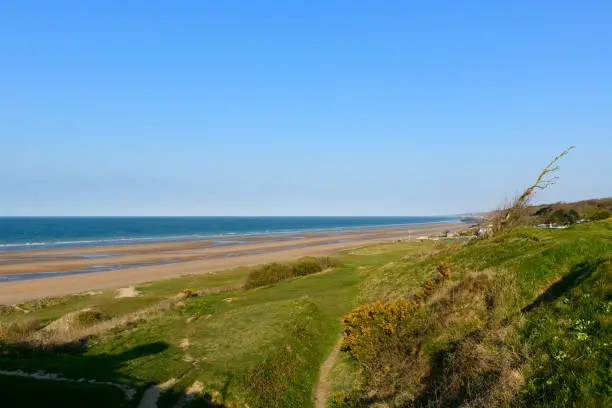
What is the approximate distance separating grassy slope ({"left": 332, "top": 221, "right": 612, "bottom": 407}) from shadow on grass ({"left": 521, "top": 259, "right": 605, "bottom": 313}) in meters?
0.05

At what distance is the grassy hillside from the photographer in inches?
349

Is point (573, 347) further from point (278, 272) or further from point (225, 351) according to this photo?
point (278, 272)

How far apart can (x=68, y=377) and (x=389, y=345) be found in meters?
10.5

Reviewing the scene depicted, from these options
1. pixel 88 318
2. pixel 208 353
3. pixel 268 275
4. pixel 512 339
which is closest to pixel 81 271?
pixel 88 318

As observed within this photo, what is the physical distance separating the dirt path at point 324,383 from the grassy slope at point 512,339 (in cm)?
39

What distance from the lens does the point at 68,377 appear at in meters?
12.8

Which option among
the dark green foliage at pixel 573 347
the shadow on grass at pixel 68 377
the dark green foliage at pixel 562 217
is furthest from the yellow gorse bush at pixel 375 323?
the dark green foliage at pixel 562 217

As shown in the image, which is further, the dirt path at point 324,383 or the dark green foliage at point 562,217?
the dark green foliage at point 562,217

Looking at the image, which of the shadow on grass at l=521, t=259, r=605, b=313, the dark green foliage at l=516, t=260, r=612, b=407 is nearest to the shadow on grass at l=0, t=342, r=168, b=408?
→ the dark green foliage at l=516, t=260, r=612, b=407

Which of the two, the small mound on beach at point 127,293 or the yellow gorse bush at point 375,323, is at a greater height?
the yellow gorse bush at point 375,323

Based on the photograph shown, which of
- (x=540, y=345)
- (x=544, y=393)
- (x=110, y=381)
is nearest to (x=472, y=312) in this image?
(x=540, y=345)

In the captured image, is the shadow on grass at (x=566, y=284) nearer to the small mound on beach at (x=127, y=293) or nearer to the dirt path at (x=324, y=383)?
the dirt path at (x=324, y=383)

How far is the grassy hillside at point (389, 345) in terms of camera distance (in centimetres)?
887

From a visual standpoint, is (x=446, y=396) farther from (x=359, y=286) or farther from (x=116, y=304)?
(x=116, y=304)
